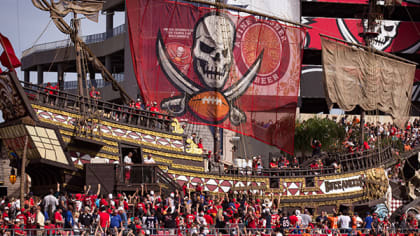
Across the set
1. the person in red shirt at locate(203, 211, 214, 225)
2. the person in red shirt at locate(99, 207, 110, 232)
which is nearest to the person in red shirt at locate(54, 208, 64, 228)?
the person in red shirt at locate(99, 207, 110, 232)

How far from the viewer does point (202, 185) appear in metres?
34.4

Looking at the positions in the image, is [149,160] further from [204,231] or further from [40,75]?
[40,75]

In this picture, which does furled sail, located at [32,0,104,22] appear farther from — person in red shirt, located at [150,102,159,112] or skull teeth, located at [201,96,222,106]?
skull teeth, located at [201,96,222,106]

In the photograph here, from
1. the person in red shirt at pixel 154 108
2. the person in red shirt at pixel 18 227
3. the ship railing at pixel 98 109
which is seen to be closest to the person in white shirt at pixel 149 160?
the ship railing at pixel 98 109

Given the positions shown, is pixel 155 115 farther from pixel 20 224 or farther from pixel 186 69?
pixel 20 224

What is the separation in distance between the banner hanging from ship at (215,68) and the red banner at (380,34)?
21.3 m

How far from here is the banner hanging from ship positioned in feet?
125

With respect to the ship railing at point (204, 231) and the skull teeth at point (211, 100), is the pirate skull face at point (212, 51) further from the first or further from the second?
the ship railing at point (204, 231)

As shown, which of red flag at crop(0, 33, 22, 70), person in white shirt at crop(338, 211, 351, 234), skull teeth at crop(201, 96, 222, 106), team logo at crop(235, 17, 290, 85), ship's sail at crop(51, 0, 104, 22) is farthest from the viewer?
team logo at crop(235, 17, 290, 85)

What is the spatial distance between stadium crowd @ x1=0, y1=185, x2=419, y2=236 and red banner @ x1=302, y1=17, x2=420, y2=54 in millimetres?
30959

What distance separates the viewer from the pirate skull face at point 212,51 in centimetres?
3881

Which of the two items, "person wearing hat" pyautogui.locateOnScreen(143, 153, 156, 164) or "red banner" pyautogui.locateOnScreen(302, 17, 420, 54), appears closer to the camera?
"person wearing hat" pyautogui.locateOnScreen(143, 153, 156, 164)

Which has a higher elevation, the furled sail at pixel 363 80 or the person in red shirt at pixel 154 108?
the furled sail at pixel 363 80

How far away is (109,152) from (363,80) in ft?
61.7
